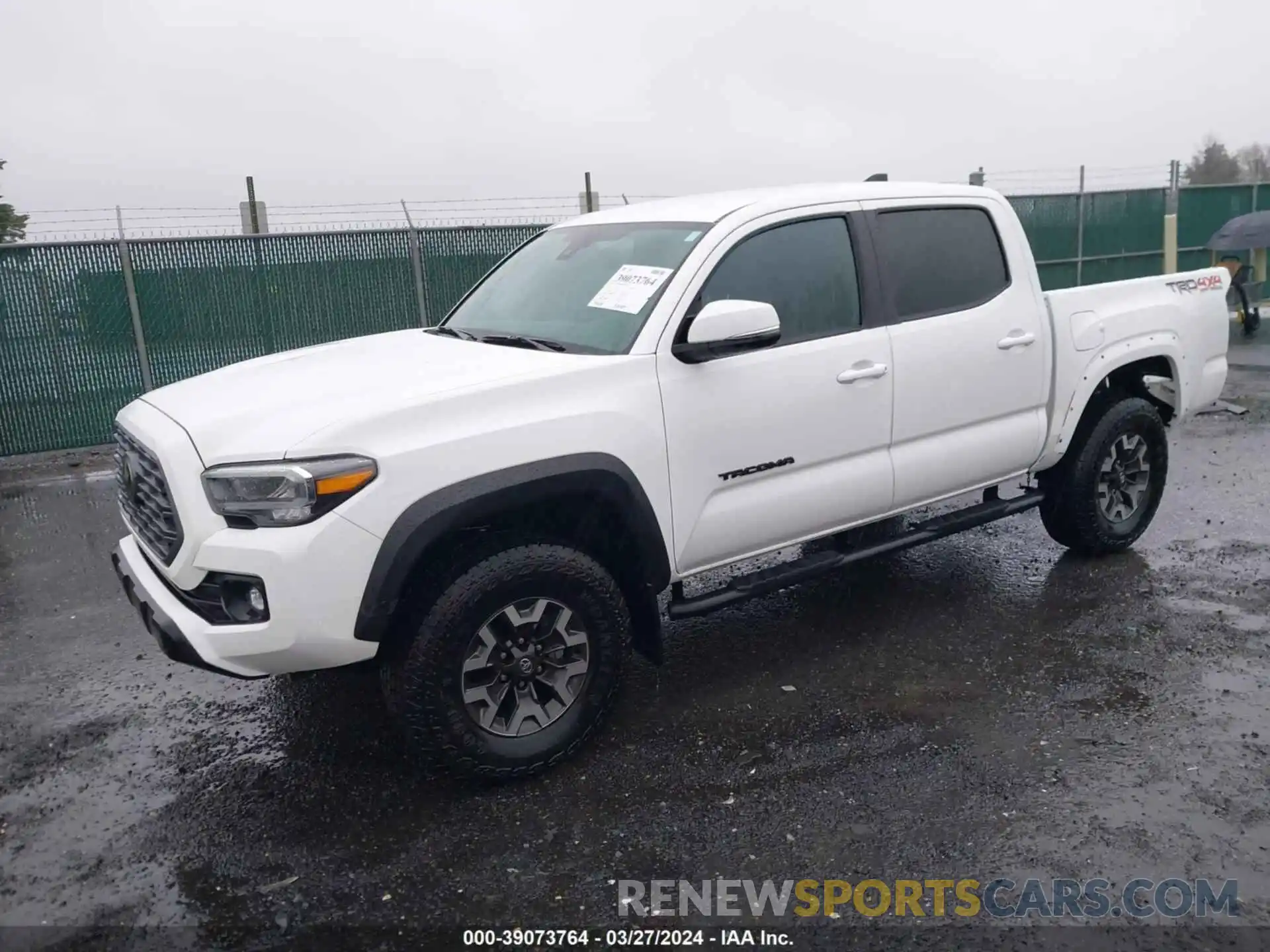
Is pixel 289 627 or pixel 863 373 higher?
pixel 863 373

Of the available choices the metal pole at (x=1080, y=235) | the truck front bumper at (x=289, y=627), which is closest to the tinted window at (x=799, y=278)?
the truck front bumper at (x=289, y=627)

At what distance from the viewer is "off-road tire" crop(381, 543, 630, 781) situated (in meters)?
3.27

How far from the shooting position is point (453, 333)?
452 cm

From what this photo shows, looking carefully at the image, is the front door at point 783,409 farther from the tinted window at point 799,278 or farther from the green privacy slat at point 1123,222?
the green privacy slat at point 1123,222

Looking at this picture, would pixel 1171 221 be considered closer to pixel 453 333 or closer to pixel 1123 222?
pixel 1123 222

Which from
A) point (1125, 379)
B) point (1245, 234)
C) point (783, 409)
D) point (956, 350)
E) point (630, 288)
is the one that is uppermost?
point (630, 288)

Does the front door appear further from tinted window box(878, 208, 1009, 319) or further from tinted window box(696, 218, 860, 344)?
tinted window box(878, 208, 1009, 319)

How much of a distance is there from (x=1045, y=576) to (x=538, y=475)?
324 cm

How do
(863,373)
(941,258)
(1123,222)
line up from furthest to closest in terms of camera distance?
(1123,222)
(941,258)
(863,373)

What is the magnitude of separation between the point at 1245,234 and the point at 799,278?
11157 millimetres

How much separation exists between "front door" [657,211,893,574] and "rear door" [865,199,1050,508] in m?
0.14

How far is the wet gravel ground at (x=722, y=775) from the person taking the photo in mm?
2988

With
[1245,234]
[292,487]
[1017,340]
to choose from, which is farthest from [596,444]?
[1245,234]

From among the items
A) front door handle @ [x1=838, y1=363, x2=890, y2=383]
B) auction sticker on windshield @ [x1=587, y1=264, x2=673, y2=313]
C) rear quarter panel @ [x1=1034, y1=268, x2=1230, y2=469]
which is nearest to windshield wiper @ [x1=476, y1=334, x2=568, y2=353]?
auction sticker on windshield @ [x1=587, y1=264, x2=673, y2=313]
